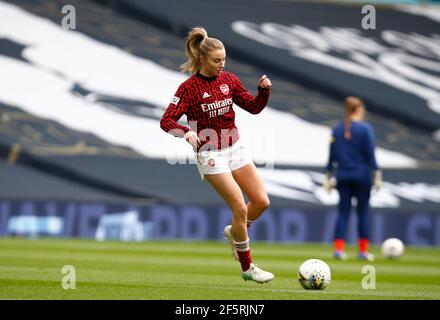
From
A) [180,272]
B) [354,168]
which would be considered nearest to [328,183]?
[354,168]

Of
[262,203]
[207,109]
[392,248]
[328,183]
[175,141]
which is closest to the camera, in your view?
[207,109]

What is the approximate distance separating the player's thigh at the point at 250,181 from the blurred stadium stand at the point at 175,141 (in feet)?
35.1

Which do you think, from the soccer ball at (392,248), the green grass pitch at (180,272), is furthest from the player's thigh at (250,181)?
the soccer ball at (392,248)

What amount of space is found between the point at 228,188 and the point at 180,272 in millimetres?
2592

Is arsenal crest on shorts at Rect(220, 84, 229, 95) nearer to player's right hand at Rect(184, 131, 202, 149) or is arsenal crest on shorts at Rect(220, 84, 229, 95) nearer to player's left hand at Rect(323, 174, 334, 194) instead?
player's right hand at Rect(184, 131, 202, 149)

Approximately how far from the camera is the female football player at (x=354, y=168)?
581 inches

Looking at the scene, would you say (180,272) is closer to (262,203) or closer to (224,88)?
(262,203)

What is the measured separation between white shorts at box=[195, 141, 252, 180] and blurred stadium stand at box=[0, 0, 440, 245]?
1080 centimetres

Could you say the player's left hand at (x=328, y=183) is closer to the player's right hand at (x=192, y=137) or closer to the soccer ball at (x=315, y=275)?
the soccer ball at (x=315, y=275)

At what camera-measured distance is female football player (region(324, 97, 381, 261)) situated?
14.8m

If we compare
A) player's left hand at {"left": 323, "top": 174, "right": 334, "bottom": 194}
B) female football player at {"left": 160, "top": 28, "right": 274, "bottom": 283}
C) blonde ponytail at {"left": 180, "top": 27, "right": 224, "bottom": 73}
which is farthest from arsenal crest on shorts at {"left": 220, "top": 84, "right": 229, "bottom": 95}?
player's left hand at {"left": 323, "top": 174, "right": 334, "bottom": 194}

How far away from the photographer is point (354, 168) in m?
14.8

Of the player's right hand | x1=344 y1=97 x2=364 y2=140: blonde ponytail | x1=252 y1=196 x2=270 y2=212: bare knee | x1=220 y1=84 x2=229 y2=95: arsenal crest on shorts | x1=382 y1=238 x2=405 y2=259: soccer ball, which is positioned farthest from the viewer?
x1=382 y1=238 x2=405 y2=259: soccer ball
